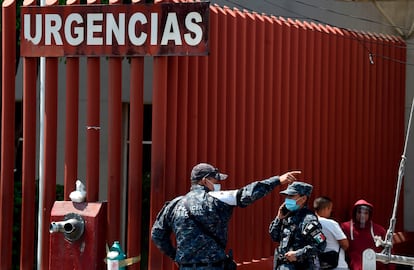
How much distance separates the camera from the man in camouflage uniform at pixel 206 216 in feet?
19.6

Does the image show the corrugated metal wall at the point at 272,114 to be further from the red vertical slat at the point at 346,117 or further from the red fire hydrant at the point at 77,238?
the red fire hydrant at the point at 77,238

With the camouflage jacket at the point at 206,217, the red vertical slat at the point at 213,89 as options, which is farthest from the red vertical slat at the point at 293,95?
the camouflage jacket at the point at 206,217

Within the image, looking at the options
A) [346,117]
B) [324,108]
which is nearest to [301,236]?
[324,108]

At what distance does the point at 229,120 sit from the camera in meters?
7.37

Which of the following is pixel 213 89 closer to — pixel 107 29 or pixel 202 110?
pixel 202 110

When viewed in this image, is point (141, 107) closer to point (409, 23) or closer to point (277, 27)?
point (277, 27)

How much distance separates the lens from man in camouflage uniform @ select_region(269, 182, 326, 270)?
244 inches

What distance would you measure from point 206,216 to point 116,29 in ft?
6.71

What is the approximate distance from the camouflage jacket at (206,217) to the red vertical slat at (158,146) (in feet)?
2.87

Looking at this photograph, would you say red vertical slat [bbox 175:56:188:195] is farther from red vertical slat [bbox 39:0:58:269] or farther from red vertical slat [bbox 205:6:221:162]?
red vertical slat [bbox 39:0:58:269]

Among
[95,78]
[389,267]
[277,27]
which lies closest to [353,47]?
[277,27]

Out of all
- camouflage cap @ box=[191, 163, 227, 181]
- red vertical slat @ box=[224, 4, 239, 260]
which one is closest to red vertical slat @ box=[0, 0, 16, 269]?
red vertical slat @ box=[224, 4, 239, 260]

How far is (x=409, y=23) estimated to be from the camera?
32.6 ft

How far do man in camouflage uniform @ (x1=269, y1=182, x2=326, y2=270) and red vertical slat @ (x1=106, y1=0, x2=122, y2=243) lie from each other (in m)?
1.54
